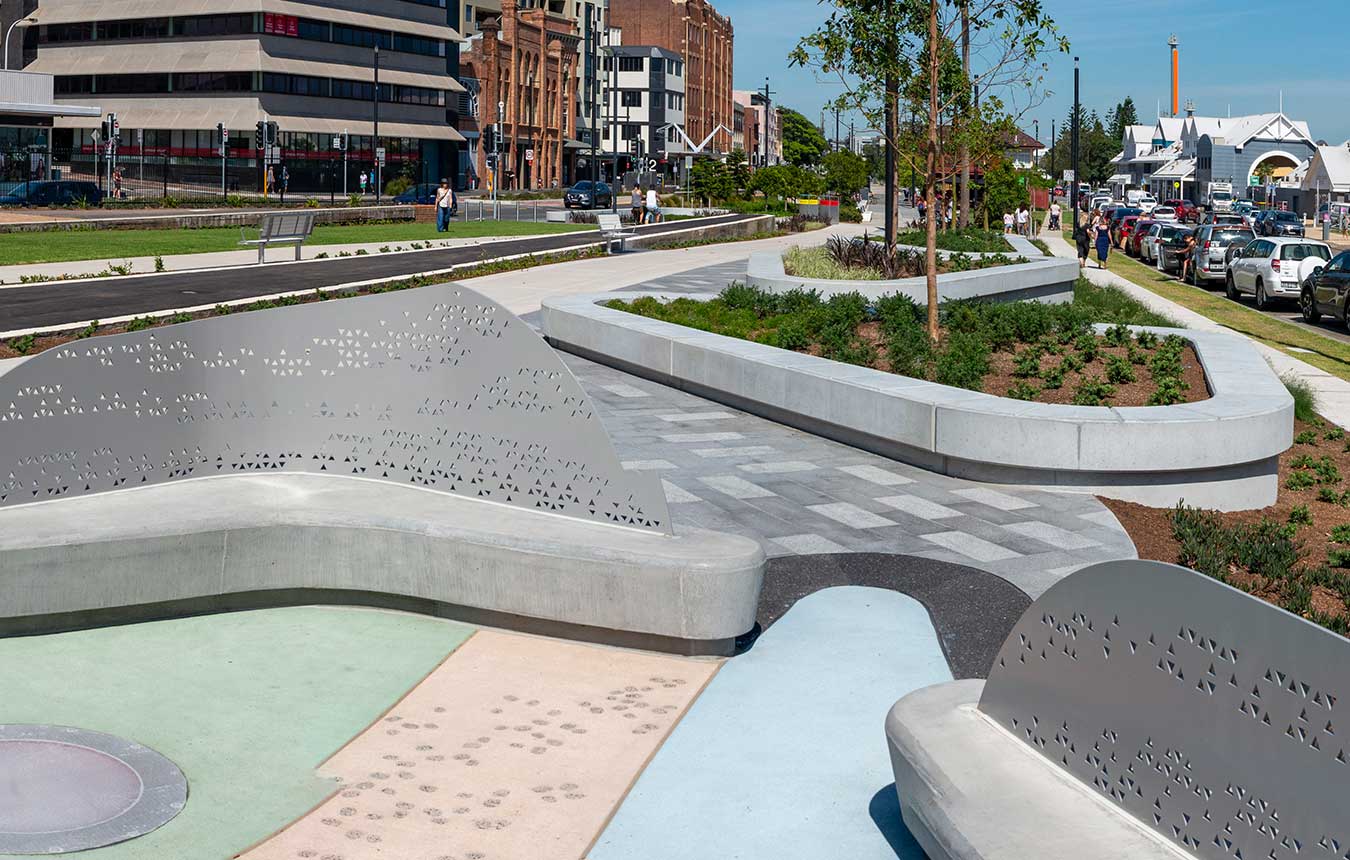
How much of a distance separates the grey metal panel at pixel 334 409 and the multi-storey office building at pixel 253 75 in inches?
3136

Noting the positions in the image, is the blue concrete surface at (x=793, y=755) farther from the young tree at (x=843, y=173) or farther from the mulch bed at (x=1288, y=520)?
the young tree at (x=843, y=173)

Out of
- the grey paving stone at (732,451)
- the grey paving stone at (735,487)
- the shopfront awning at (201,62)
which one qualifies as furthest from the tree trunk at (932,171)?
the shopfront awning at (201,62)

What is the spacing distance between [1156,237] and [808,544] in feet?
141

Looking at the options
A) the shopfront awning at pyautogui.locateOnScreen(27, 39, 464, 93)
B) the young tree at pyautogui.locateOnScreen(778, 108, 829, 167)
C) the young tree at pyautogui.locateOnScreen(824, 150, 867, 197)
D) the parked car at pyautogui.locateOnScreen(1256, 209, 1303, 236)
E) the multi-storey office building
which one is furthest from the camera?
the young tree at pyautogui.locateOnScreen(778, 108, 829, 167)

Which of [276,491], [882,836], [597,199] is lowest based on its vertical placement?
[882,836]

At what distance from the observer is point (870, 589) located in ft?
25.1

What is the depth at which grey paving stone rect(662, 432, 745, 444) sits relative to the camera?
11.6 meters

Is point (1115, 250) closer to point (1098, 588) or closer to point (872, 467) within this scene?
point (872, 467)

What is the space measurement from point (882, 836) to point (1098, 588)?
4.44 ft

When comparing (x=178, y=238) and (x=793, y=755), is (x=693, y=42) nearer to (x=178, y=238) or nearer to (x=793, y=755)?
(x=178, y=238)

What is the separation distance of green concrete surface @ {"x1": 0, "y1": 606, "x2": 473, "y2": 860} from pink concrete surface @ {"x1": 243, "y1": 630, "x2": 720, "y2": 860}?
0.14 metres

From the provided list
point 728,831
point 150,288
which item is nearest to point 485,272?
point 150,288

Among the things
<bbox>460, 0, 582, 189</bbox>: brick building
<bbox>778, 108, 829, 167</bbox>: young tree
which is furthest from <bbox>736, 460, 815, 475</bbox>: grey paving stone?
<bbox>778, 108, 829, 167</bbox>: young tree

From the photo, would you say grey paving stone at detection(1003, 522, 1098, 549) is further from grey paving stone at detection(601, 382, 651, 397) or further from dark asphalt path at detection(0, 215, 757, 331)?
dark asphalt path at detection(0, 215, 757, 331)
